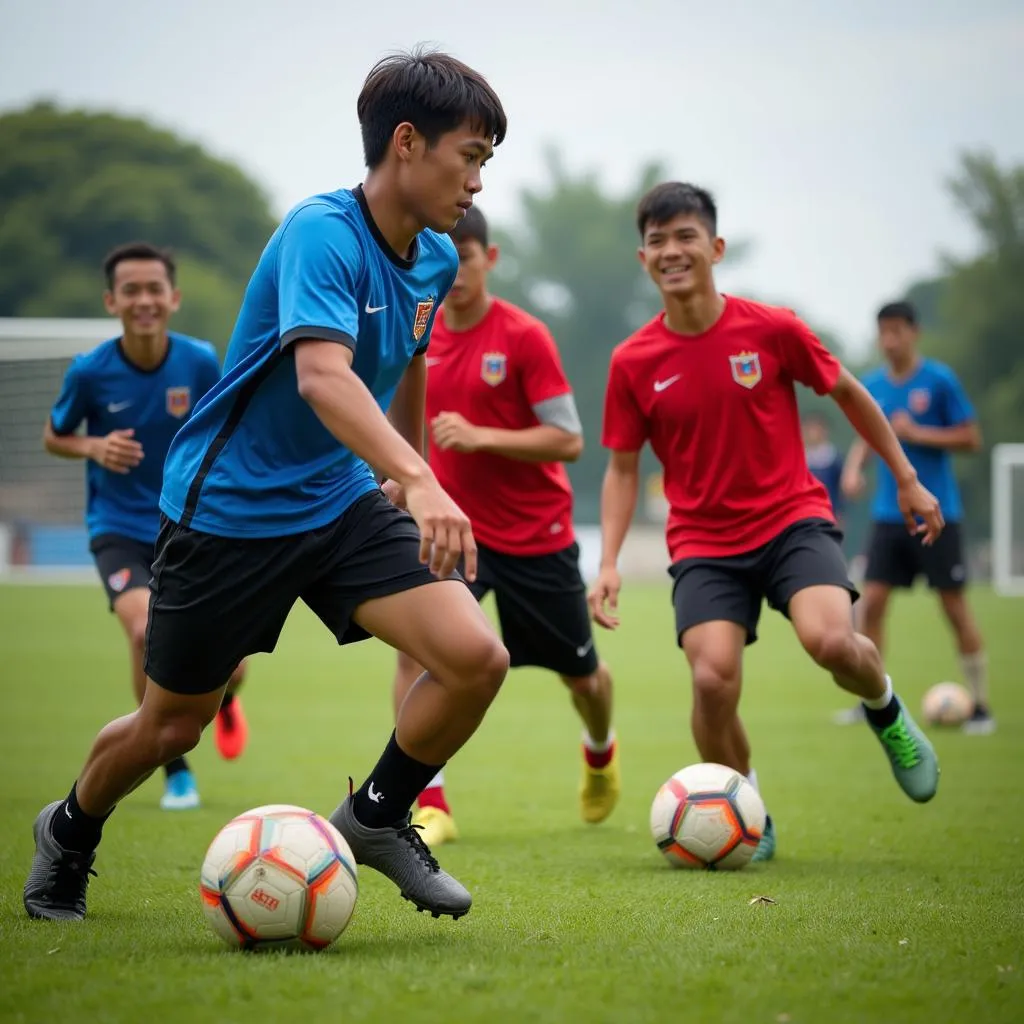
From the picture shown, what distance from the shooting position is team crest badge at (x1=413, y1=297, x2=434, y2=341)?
4.78m

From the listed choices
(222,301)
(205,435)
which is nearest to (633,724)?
(205,435)

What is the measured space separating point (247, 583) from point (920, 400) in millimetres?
8498

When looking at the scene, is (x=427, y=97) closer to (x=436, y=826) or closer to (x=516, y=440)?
(x=516, y=440)

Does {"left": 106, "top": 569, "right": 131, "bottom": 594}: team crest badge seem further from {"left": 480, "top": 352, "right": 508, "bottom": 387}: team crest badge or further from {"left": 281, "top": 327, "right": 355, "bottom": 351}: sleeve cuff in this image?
{"left": 281, "top": 327, "right": 355, "bottom": 351}: sleeve cuff

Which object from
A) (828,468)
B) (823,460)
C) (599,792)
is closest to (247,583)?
(599,792)

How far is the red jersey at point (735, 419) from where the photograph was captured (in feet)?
22.0

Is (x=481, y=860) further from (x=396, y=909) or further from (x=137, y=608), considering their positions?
(x=137, y=608)

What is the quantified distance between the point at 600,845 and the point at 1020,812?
2.33m

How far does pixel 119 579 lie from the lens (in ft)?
26.5

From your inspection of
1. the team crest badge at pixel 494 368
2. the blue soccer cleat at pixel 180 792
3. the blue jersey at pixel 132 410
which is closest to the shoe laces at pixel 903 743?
the team crest badge at pixel 494 368

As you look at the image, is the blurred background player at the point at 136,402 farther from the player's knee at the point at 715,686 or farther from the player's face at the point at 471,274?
the player's knee at the point at 715,686

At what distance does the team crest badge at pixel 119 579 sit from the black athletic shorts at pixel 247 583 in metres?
3.50

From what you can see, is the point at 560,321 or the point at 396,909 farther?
the point at 560,321

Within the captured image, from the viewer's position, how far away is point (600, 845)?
7.11 m
